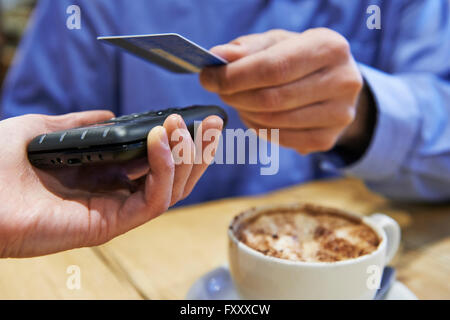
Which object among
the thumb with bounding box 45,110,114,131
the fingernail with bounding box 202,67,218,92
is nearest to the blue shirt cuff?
the fingernail with bounding box 202,67,218,92

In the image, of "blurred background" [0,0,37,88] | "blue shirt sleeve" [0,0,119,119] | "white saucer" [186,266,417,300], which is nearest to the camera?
"white saucer" [186,266,417,300]

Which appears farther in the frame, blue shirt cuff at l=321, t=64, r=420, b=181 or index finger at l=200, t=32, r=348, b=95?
blue shirt cuff at l=321, t=64, r=420, b=181

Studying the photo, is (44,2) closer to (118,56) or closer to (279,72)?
(118,56)

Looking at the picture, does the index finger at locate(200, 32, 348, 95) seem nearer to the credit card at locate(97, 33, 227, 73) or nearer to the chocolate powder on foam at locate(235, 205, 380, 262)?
the credit card at locate(97, 33, 227, 73)

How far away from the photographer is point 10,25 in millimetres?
2166

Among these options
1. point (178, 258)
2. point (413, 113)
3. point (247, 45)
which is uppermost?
point (247, 45)

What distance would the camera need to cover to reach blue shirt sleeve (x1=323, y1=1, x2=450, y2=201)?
55 cm

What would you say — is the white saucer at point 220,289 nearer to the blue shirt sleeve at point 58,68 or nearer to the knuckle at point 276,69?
the knuckle at point 276,69

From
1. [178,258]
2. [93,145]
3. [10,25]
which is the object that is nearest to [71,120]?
[93,145]

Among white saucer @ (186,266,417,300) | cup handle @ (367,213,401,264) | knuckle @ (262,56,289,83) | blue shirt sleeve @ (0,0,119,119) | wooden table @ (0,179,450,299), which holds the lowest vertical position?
wooden table @ (0,179,450,299)

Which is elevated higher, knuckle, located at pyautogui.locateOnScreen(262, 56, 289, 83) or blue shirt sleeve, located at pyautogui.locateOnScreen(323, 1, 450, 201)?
knuckle, located at pyautogui.locateOnScreen(262, 56, 289, 83)

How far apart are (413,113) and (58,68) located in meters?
0.57

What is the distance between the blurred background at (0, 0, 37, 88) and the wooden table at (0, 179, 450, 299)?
1738 mm

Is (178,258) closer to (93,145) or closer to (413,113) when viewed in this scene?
(93,145)
